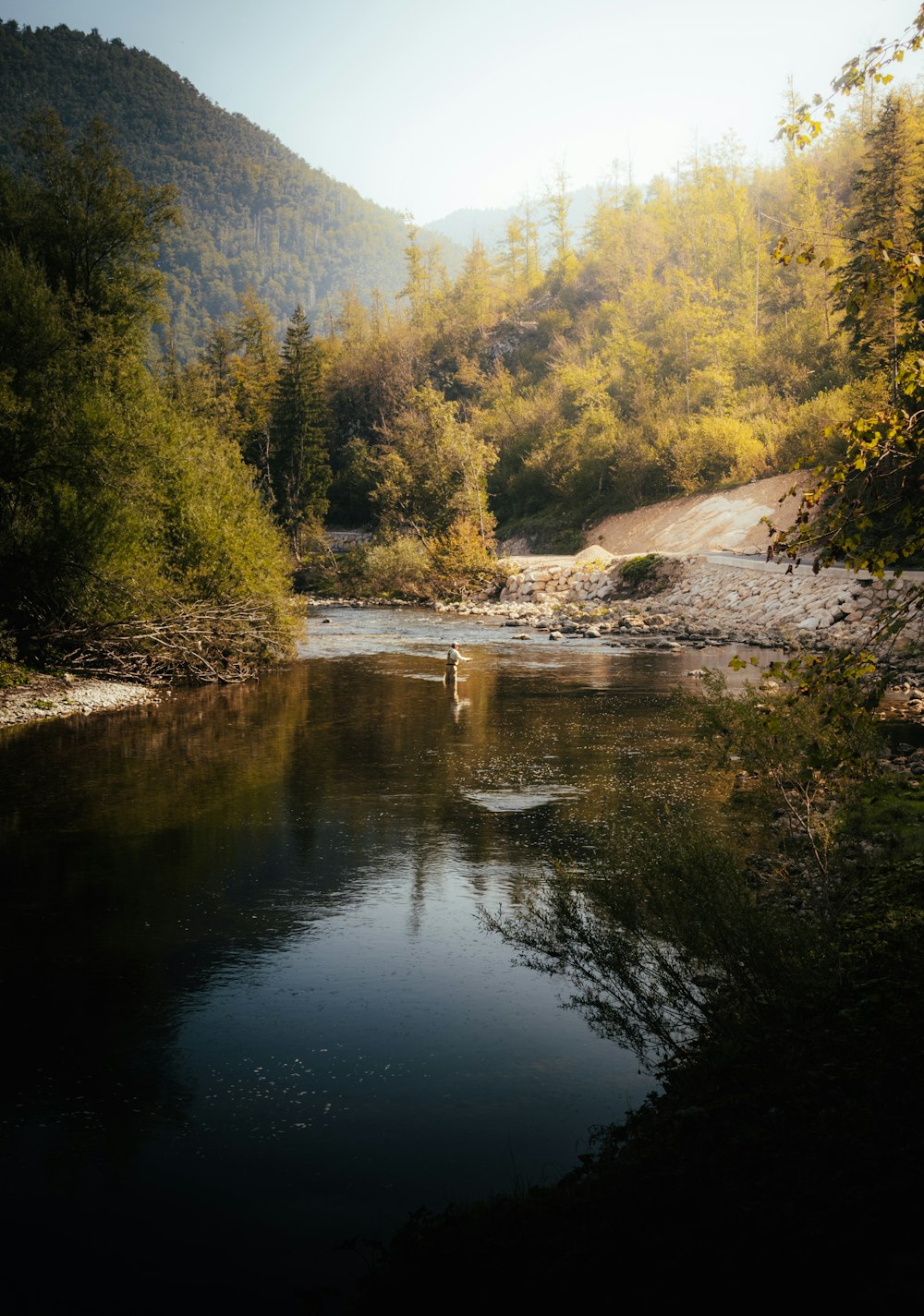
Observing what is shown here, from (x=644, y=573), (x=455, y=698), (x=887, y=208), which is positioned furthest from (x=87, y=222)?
(x=887, y=208)

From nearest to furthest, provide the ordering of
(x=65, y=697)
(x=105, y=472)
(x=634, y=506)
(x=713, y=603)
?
1. (x=65, y=697)
2. (x=105, y=472)
3. (x=713, y=603)
4. (x=634, y=506)

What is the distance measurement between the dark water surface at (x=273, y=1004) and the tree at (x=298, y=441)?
49533mm

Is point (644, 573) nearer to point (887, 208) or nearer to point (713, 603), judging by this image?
point (713, 603)

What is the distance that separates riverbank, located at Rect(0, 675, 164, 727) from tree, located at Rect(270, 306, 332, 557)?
43.6m

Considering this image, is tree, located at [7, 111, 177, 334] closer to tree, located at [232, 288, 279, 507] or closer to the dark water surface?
the dark water surface

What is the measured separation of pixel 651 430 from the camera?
201ft

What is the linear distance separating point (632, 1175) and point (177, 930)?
19.4ft

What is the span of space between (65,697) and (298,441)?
157 feet

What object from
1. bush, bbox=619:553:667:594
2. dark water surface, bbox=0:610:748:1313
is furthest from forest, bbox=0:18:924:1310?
bush, bbox=619:553:667:594

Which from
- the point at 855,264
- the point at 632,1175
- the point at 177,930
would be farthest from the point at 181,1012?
the point at 855,264

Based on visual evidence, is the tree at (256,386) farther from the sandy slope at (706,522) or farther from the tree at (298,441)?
the sandy slope at (706,522)

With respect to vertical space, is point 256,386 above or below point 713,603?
above

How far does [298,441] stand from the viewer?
65.9 metres

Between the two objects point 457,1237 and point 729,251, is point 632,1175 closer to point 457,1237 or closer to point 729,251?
point 457,1237
